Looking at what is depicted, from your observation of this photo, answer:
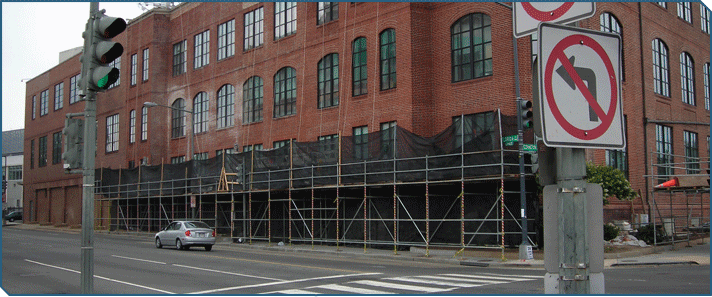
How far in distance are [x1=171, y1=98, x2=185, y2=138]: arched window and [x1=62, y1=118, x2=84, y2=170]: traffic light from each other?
40346mm

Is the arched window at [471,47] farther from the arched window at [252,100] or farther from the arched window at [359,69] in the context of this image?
the arched window at [252,100]

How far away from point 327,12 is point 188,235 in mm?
13898

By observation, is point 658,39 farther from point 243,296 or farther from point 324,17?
point 243,296

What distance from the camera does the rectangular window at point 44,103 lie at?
6854 centimetres

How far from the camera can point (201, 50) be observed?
46.9m

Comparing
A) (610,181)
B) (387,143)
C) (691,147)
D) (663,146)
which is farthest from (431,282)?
(691,147)

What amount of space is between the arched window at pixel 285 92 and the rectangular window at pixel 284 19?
222cm

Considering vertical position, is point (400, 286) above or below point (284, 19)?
below

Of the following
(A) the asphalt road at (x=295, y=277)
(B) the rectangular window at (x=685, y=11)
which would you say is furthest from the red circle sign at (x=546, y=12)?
(B) the rectangular window at (x=685, y=11)

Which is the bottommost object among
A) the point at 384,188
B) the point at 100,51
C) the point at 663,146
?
the point at 384,188

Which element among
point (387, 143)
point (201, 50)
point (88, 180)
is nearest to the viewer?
point (88, 180)

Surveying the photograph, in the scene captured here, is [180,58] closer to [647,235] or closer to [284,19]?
[284,19]

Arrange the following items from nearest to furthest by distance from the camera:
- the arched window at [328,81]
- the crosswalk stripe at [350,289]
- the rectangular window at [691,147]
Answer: the crosswalk stripe at [350,289] → the arched window at [328,81] → the rectangular window at [691,147]

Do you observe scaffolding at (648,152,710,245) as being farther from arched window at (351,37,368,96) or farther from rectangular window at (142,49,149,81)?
rectangular window at (142,49,149,81)
